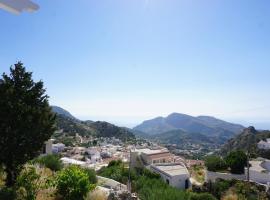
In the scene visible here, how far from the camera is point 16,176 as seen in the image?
8727mm

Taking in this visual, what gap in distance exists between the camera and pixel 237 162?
3234 cm

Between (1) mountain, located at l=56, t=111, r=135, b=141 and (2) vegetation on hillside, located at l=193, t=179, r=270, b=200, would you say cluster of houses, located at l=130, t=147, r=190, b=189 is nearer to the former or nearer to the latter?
(2) vegetation on hillside, located at l=193, t=179, r=270, b=200

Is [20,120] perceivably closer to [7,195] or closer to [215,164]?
[7,195]

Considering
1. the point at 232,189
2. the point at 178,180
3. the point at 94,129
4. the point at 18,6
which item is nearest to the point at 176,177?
the point at 178,180

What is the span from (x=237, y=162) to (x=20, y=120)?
28546 millimetres

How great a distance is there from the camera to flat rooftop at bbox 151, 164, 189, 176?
34.9m

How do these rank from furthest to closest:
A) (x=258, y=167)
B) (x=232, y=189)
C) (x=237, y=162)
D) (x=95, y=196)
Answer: (x=258, y=167)
(x=237, y=162)
(x=232, y=189)
(x=95, y=196)

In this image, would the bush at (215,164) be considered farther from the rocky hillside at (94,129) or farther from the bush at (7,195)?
the rocky hillside at (94,129)

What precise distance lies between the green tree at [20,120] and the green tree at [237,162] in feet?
89.3

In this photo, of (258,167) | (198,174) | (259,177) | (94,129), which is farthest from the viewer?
(94,129)

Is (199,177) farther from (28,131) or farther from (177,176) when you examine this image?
(28,131)

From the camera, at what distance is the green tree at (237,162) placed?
32.1 meters

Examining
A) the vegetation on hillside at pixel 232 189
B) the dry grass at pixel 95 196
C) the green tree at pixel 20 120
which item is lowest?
the vegetation on hillside at pixel 232 189

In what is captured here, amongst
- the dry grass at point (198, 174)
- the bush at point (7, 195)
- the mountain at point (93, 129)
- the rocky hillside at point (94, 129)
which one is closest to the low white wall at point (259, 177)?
the dry grass at point (198, 174)
